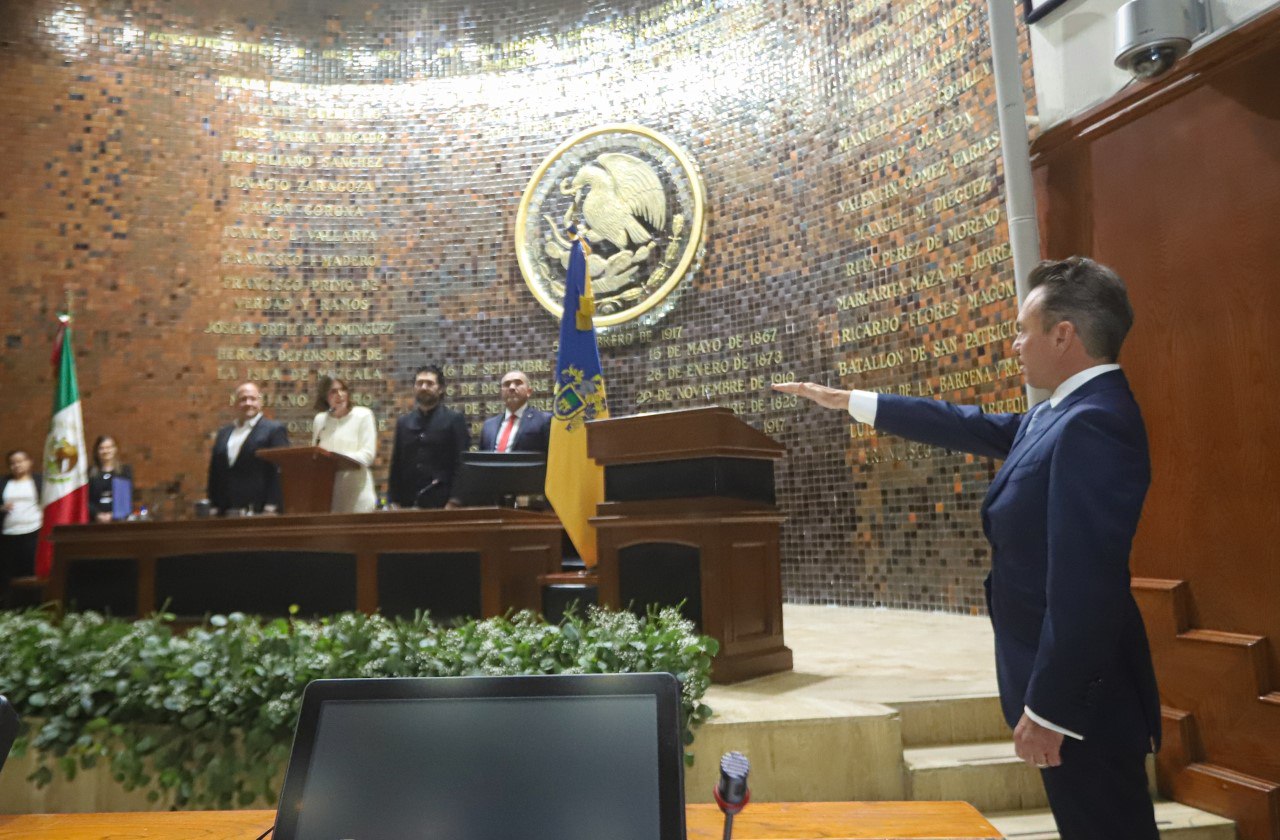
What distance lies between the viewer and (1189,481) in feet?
9.71

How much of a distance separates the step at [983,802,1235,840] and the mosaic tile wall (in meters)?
2.99

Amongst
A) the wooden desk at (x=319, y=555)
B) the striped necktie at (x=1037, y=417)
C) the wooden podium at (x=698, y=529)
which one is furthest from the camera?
the wooden desk at (x=319, y=555)

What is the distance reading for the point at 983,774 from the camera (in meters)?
2.85

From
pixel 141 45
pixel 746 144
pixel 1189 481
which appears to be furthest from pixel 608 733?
pixel 141 45

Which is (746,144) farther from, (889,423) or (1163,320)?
(889,423)

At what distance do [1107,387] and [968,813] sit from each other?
810 millimetres

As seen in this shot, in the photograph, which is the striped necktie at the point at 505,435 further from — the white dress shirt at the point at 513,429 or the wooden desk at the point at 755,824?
the wooden desk at the point at 755,824

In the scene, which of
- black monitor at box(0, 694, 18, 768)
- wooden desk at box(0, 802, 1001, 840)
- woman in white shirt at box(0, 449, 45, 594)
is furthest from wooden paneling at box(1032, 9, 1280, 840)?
woman in white shirt at box(0, 449, 45, 594)

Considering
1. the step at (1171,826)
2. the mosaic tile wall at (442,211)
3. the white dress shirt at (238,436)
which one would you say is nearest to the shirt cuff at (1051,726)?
the step at (1171,826)

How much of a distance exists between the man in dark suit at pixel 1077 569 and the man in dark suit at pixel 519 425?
4.04 m

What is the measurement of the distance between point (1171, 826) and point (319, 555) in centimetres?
365

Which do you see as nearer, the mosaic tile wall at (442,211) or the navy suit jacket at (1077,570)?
the navy suit jacket at (1077,570)

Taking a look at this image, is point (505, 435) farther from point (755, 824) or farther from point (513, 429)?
point (755, 824)

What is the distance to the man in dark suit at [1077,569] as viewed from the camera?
1.50 meters
